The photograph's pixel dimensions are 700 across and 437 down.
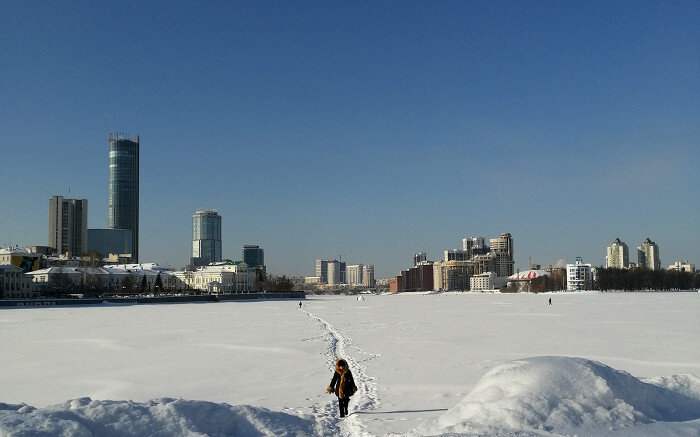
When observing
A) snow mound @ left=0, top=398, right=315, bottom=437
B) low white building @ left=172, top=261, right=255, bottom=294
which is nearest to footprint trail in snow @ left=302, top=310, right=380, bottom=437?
snow mound @ left=0, top=398, right=315, bottom=437

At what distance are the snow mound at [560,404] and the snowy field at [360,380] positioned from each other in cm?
3

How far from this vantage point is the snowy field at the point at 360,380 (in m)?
8.64

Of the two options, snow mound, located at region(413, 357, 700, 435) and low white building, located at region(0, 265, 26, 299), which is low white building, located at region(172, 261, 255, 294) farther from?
snow mound, located at region(413, 357, 700, 435)

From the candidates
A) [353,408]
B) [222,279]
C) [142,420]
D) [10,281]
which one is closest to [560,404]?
[353,408]

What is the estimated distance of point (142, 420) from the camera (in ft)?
28.7

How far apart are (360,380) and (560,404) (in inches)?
326

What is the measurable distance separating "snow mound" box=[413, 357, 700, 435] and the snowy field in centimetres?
3

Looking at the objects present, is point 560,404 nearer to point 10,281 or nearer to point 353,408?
→ point 353,408

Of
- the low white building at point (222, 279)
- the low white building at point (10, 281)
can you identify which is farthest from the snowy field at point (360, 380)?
the low white building at point (222, 279)

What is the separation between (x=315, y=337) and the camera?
97.7 ft

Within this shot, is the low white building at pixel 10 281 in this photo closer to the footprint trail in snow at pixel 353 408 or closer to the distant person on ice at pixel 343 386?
the footprint trail in snow at pixel 353 408

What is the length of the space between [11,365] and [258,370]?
31.1 ft

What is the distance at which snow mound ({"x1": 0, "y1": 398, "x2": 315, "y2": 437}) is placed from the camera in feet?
25.6

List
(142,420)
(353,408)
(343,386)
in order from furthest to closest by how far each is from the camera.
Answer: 1. (353,408)
2. (343,386)
3. (142,420)
